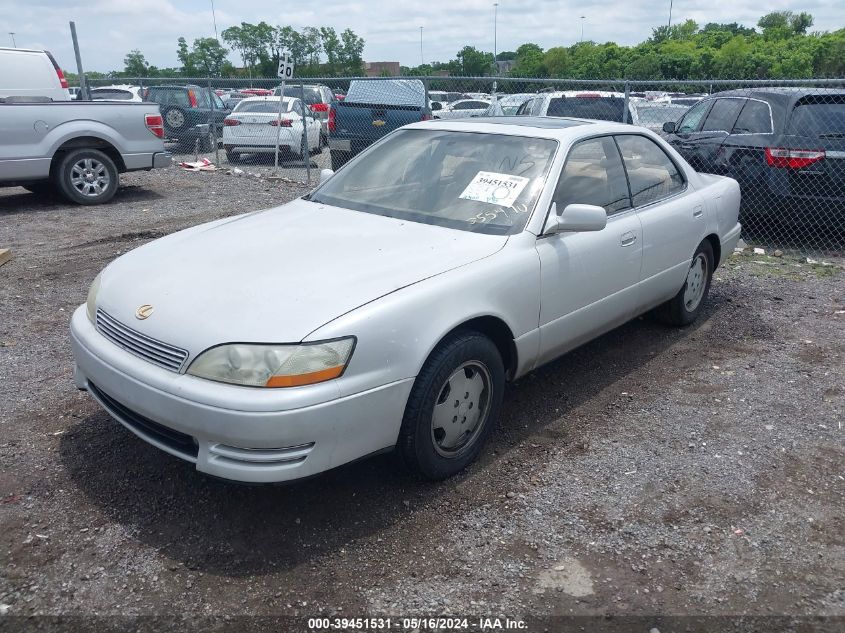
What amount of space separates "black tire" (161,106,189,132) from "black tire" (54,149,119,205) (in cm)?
667

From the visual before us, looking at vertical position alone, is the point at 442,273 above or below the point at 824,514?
above

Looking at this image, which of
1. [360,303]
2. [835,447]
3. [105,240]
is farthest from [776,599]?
[105,240]

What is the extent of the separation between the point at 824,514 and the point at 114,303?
337 cm

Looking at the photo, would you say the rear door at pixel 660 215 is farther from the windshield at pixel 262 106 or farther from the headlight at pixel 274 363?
the windshield at pixel 262 106

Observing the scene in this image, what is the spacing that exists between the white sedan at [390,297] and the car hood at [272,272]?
0.4 inches

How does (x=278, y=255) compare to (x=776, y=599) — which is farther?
(x=278, y=255)

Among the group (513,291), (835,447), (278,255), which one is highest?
(278,255)

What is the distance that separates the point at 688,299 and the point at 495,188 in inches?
91.4

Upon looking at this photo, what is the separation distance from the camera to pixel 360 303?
2955mm

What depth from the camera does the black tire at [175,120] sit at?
1627cm

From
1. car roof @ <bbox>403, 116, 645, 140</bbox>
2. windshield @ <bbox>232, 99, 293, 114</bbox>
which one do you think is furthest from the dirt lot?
windshield @ <bbox>232, 99, 293, 114</bbox>

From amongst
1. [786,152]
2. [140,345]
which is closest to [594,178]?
[140,345]

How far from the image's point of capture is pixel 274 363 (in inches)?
108

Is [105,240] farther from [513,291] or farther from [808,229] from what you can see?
[808,229]
